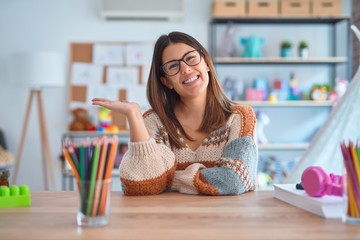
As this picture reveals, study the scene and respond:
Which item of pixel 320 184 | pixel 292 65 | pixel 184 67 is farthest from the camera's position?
pixel 292 65

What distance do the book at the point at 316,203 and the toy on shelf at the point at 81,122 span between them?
3.48 meters

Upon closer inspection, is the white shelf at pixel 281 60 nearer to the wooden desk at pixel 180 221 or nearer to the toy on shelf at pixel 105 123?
the toy on shelf at pixel 105 123

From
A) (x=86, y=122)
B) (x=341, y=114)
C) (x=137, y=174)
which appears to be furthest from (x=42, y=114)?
(x=137, y=174)

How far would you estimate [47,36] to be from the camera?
487cm

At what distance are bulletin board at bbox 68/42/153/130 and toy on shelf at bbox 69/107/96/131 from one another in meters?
0.13

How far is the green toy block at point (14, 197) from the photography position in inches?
52.9

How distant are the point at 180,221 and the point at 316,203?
1.00ft

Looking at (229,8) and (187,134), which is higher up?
(229,8)

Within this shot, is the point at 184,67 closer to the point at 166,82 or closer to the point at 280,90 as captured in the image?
the point at 166,82

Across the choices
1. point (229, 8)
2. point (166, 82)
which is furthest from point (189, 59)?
point (229, 8)

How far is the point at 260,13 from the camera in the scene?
181 inches

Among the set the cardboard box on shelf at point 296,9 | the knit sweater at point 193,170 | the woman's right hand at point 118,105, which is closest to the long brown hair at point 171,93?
the knit sweater at point 193,170

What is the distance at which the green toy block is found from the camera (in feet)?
4.41

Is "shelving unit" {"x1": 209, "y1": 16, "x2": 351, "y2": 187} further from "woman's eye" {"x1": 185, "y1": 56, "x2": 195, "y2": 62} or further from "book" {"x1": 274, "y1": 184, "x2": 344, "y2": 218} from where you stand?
A: "book" {"x1": 274, "y1": 184, "x2": 344, "y2": 218}
